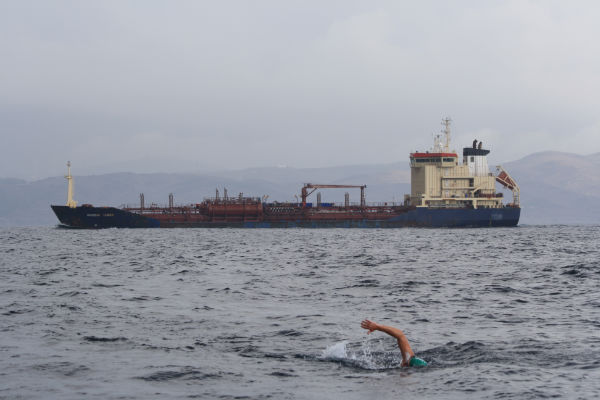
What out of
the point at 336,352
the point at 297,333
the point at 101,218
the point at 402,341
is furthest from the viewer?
the point at 101,218

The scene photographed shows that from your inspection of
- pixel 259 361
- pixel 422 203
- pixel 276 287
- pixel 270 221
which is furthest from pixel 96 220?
pixel 259 361

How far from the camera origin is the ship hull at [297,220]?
10006 cm

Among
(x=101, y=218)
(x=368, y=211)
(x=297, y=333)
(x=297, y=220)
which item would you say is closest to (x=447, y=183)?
(x=368, y=211)

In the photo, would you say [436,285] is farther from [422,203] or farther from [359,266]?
[422,203]

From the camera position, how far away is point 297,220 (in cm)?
10288

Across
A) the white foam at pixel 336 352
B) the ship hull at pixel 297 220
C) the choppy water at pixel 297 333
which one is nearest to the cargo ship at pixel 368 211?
the ship hull at pixel 297 220

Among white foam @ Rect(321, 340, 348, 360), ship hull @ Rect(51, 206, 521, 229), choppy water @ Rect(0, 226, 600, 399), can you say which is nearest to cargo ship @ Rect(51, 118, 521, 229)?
ship hull @ Rect(51, 206, 521, 229)

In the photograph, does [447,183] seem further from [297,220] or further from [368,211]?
[297,220]

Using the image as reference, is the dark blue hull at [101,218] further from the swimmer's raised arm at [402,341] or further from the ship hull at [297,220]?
the swimmer's raised arm at [402,341]

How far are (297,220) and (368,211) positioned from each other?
1266cm

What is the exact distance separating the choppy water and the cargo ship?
64.4 metres

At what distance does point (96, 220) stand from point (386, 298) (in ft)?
269

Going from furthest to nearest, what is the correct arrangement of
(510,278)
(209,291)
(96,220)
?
(96,220) < (510,278) < (209,291)

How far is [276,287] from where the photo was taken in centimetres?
2925
